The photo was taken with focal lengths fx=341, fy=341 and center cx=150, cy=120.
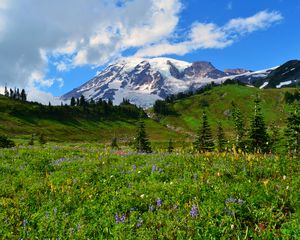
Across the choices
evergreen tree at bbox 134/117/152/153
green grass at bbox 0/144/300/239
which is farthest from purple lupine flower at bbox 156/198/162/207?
evergreen tree at bbox 134/117/152/153

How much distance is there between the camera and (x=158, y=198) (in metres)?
7.85

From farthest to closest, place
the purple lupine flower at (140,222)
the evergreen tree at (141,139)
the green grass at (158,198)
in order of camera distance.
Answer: the evergreen tree at (141,139), the purple lupine flower at (140,222), the green grass at (158,198)

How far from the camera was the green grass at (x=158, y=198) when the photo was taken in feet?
21.2

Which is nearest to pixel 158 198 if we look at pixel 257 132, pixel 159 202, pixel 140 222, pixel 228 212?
pixel 159 202

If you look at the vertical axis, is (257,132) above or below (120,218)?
above

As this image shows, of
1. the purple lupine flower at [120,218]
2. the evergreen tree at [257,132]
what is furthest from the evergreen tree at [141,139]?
the purple lupine flower at [120,218]

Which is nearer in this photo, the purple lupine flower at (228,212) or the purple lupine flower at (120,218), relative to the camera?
the purple lupine flower at (228,212)

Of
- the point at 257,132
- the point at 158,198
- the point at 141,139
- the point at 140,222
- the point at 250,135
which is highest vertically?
the point at 257,132

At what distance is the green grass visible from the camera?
6.47 metres

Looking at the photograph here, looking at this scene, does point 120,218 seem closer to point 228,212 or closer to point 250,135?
point 228,212

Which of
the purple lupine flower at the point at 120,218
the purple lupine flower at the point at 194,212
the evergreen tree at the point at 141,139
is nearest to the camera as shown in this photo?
the purple lupine flower at the point at 194,212

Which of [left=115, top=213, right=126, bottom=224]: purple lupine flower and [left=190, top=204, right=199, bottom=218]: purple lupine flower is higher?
[left=190, top=204, right=199, bottom=218]: purple lupine flower

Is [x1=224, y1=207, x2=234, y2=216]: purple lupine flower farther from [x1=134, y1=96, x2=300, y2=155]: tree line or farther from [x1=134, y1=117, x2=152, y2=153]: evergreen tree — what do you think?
[x1=134, y1=117, x2=152, y2=153]: evergreen tree

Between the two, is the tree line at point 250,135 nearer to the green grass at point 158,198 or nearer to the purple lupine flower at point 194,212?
the green grass at point 158,198
